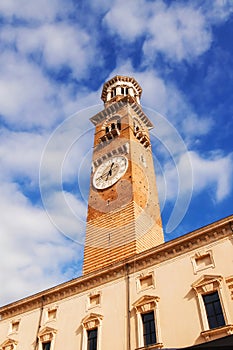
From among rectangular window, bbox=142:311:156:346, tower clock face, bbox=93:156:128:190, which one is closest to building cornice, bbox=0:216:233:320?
rectangular window, bbox=142:311:156:346

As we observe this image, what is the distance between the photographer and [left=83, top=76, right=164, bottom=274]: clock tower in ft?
105

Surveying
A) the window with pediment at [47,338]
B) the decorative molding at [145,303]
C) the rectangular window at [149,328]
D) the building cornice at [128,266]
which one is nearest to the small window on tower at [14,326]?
the building cornice at [128,266]

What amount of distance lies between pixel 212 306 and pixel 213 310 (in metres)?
0.21

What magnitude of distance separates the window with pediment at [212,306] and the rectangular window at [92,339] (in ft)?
22.8

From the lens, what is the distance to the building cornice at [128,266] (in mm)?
20422

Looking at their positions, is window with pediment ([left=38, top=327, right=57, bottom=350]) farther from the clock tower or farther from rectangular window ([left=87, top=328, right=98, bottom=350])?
the clock tower

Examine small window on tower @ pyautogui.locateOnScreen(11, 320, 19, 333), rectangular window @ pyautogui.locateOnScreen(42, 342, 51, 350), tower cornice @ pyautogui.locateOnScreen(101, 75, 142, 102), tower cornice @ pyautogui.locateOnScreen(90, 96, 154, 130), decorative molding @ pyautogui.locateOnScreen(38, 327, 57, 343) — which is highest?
tower cornice @ pyautogui.locateOnScreen(101, 75, 142, 102)

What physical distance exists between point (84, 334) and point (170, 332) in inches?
232

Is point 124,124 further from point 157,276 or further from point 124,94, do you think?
point 157,276

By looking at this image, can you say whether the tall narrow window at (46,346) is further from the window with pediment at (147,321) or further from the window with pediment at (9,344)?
the window with pediment at (147,321)

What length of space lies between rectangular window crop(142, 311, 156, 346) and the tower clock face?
759 inches

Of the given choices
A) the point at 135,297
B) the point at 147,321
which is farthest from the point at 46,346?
the point at 147,321

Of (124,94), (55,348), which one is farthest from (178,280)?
(124,94)

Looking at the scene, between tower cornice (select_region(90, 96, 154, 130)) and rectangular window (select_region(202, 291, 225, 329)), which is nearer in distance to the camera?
rectangular window (select_region(202, 291, 225, 329))
